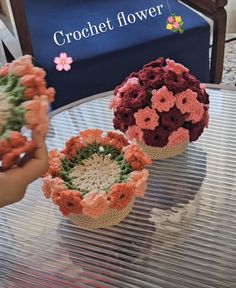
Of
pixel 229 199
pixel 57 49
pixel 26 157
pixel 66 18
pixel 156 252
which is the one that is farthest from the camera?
pixel 66 18

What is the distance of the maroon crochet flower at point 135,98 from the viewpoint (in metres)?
1.17

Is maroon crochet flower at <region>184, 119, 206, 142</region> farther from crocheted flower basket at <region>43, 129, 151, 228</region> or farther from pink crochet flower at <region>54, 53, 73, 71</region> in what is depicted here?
pink crochet flower at <region>54, 53, 73, 71</region>

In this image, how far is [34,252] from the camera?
1.02 metres

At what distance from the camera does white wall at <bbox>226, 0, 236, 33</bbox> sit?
112 inches

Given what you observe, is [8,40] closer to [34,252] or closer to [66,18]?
[66,18]

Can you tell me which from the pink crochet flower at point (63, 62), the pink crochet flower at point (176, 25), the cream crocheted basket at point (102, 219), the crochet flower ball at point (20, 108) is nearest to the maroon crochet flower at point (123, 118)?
the cream crocheted basket at point (102, 219)

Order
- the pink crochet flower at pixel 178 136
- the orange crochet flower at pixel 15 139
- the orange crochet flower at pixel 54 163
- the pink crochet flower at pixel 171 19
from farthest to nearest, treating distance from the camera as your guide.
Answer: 1. the pink crochet flower at pixel 171 19
2. the pink crochet flower at pixel 178 136
3. the orange crochet flower at pixel 54 163
4. the orange crochet flower at pixel 15 139

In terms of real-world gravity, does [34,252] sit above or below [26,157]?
below

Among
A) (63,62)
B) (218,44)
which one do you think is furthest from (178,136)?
(218,44)

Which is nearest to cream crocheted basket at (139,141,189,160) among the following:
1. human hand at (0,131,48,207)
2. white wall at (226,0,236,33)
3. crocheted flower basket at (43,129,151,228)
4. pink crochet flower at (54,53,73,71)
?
crocheted flower basket at (43,129,151,228)

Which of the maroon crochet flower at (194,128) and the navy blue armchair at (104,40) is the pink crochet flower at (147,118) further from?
the navy blue armchair at (104,40)

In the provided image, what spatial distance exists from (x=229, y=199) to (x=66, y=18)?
118 centimetres

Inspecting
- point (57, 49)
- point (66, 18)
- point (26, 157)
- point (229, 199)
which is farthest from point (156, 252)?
point (66, 18)

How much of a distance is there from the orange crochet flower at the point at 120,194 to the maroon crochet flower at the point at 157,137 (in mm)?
199
